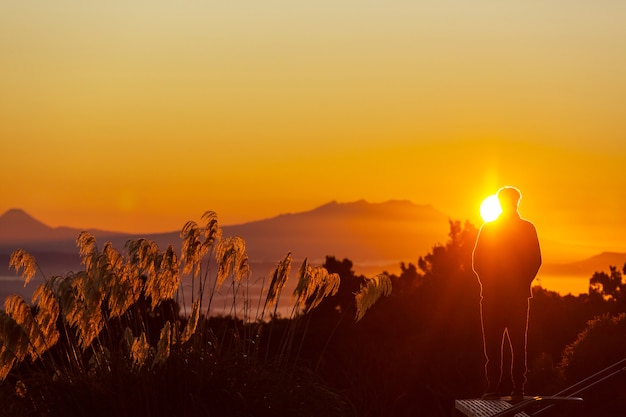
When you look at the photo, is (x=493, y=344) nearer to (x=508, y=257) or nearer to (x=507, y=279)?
(x=507, y=279)

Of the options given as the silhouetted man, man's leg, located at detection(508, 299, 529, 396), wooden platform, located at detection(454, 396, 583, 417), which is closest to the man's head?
the silhouetted man

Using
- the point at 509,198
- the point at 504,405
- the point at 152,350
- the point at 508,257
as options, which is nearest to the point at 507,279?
the point at 508,257

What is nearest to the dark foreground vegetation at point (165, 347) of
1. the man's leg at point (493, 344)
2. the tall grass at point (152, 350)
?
the tall grass at point (152, 350)

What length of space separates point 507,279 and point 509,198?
887 millimetres

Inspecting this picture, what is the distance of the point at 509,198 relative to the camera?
12.2 m

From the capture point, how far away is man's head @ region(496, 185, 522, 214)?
12.1m

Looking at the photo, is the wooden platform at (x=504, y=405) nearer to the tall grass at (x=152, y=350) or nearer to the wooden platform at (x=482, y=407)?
the wooden platform at (x=482, y=407)

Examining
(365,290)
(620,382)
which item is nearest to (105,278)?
(365,290)

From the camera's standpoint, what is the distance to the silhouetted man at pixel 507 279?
12133 mm

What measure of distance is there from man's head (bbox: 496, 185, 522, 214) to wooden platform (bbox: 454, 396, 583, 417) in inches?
80.8

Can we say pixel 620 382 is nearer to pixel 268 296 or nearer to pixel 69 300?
pixel 268 296

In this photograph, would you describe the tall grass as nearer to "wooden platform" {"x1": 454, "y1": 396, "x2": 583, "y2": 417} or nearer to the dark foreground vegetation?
the dark foreground vegetation

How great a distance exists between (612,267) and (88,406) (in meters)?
18.9

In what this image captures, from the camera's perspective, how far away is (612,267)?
26.3 metres
